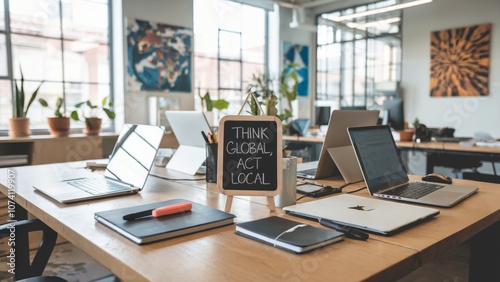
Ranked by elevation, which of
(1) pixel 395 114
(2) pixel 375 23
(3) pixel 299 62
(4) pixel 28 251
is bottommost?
(4) pixel 28 251

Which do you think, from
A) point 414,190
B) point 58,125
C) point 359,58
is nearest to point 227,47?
point 359,58

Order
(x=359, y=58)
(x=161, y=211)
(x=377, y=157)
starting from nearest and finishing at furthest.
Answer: (x=161, y=211) < (x=377, y=157) < (x=359, y=58)

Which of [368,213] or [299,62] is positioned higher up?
[299,62]

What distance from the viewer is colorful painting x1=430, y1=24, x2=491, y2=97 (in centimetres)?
631

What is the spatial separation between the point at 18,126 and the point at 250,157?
3824 mm

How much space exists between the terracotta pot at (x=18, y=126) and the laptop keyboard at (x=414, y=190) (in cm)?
402

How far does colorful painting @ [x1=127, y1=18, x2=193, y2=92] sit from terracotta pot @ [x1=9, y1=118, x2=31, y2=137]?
156 cm

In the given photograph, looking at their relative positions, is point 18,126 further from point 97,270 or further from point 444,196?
point 444,196

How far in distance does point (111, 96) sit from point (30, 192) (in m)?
4.30

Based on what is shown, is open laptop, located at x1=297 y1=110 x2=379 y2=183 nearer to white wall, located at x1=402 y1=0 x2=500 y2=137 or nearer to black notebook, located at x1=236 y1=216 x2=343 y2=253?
black notebook, located at x1=236 y1=216 x2=343 y2=253

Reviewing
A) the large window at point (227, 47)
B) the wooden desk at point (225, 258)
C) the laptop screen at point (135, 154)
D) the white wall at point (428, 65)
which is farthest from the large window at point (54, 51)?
the white wall at point (428, 65)

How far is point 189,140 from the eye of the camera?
2135mm

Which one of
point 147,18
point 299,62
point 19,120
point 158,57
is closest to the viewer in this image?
point 19,120

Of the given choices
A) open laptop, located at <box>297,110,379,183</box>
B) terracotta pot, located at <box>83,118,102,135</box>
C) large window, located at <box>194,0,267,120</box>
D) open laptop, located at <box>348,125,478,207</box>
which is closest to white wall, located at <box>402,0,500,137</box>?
large window, located at <box>194,0,267,120</box>
